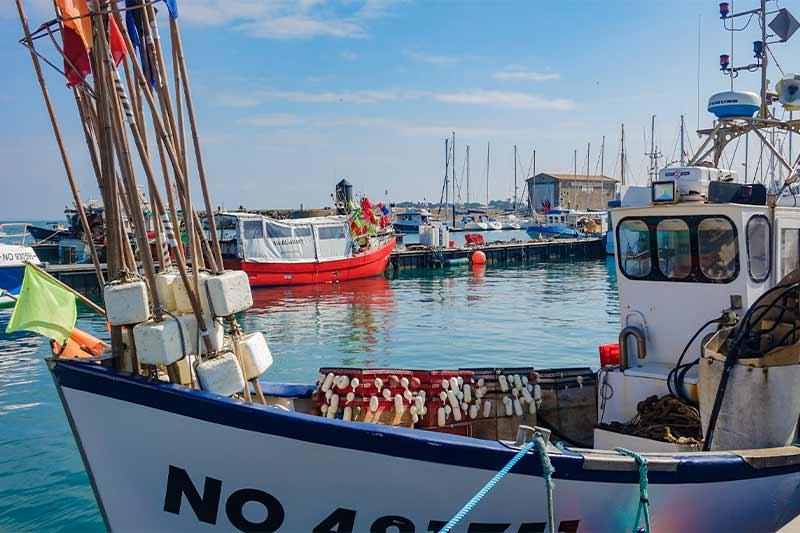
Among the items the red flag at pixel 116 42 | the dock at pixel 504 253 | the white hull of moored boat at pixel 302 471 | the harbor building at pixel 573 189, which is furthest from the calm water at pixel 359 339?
the harbor building at pixel 573 189

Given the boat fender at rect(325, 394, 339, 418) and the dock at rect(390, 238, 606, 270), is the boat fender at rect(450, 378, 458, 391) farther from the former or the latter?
the dock at rect(390, 238, 606, 270)

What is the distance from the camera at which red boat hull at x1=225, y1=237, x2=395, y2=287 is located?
109 feet

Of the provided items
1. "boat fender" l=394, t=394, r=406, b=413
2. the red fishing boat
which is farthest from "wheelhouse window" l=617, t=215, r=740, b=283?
the red fishing boat

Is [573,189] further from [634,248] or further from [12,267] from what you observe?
[634,248]

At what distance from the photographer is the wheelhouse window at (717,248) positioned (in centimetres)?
639

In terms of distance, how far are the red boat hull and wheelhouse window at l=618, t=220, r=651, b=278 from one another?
26060 millimetres

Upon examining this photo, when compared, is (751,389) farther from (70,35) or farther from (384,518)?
(70,35)

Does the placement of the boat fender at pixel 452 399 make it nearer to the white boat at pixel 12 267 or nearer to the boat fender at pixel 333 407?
the boat fender at pixel 333 407

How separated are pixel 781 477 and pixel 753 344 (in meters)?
1.08

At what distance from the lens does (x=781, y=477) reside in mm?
5414

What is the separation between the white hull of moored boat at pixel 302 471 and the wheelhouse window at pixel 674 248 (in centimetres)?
222

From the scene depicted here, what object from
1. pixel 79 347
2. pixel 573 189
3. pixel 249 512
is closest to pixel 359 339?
pixel 79 347

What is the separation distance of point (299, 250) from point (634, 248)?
29113 mm

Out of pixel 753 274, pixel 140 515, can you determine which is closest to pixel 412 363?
pixel 753 274
